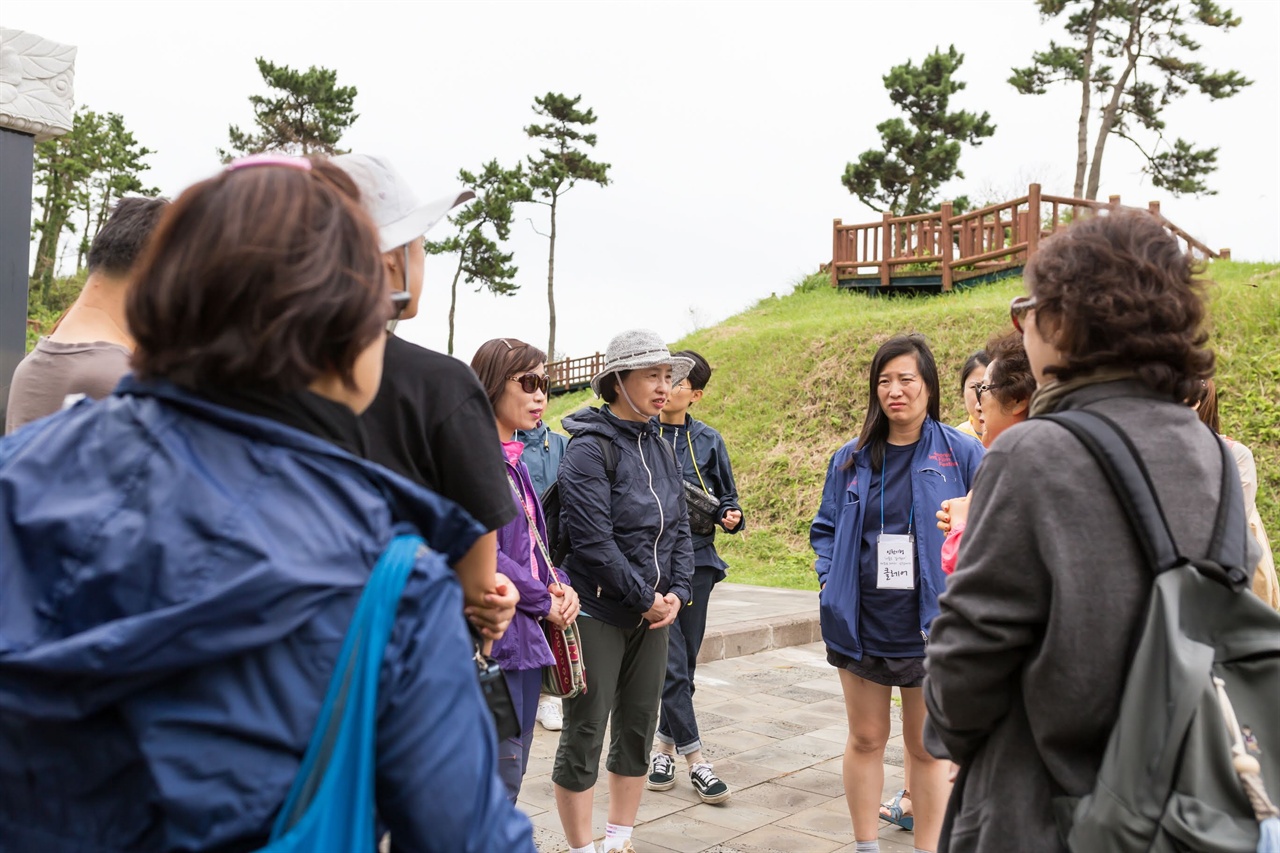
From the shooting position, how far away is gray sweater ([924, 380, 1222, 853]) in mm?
1818

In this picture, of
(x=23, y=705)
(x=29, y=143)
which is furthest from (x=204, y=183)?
(x=29, y=143)

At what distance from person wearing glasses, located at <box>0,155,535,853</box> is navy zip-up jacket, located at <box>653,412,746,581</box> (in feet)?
14.9

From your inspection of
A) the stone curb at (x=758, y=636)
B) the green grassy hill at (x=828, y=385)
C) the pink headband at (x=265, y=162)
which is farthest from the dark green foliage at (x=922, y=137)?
the pink headband at (x=265, y=162)

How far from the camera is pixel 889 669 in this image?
152 inches

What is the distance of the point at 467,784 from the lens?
3.86ft

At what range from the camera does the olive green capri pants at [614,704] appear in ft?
12.7

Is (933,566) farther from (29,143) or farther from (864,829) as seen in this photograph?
(29,143)

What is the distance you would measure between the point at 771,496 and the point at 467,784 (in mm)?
14697

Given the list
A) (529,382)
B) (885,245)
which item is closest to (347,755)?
(529,382)

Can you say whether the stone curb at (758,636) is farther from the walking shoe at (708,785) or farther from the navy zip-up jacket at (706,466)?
the walking shoe at (708,785)

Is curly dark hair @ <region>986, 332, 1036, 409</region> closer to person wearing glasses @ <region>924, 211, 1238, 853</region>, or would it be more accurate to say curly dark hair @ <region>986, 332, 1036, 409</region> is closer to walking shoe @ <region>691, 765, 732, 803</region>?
person wearing glasses @ <region>924, 211, 1238, 853</region>

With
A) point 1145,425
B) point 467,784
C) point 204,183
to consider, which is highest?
point 204,183

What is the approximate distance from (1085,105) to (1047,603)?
29776 millimetres

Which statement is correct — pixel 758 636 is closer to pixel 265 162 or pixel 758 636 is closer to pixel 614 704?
pixel 614 704
